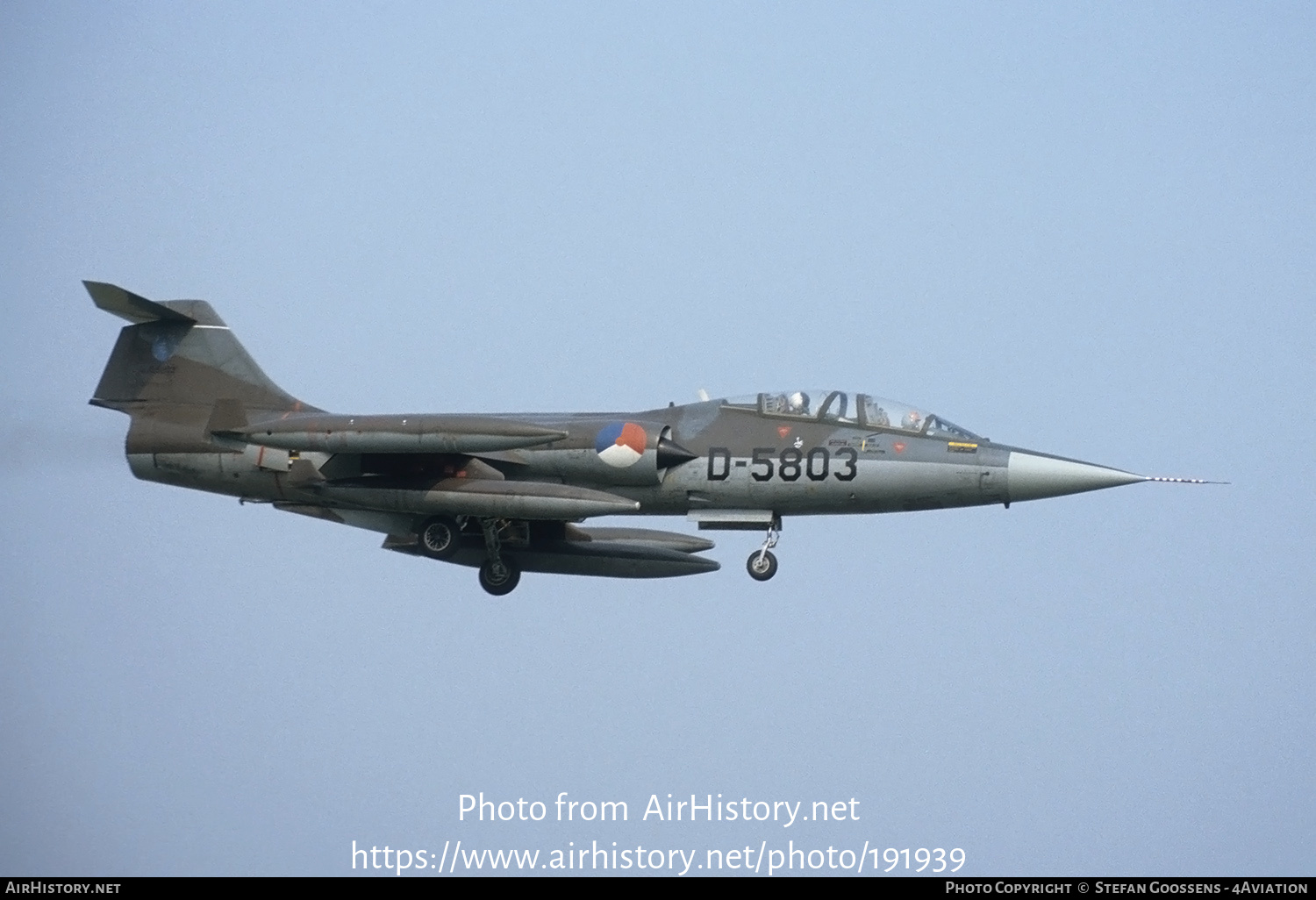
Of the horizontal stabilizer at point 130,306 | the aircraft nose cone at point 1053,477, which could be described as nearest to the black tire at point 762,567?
the aircraft nose cone at point 1053,477

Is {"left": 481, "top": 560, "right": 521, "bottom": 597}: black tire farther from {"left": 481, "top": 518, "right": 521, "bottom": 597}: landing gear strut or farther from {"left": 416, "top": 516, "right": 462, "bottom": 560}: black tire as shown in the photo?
{"left": 416, "top": 516, "right": 462, "bottom": 560}: black tire

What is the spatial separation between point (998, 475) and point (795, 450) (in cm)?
263

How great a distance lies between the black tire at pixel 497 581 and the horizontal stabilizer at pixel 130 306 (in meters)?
5.41

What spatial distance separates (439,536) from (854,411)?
6.08m

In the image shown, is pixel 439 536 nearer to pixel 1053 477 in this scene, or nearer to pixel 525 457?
pixel 525 457

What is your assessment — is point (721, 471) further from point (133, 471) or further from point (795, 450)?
point (133, 471)

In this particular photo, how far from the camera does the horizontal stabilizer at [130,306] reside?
98.3 feet

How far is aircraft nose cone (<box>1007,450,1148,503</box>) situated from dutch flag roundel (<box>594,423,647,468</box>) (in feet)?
15.7

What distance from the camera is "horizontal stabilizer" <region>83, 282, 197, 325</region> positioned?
30.0m

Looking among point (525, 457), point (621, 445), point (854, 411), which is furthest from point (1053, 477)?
point (525, 457)

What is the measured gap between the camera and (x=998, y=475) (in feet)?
92.6

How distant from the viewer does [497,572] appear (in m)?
31.2
